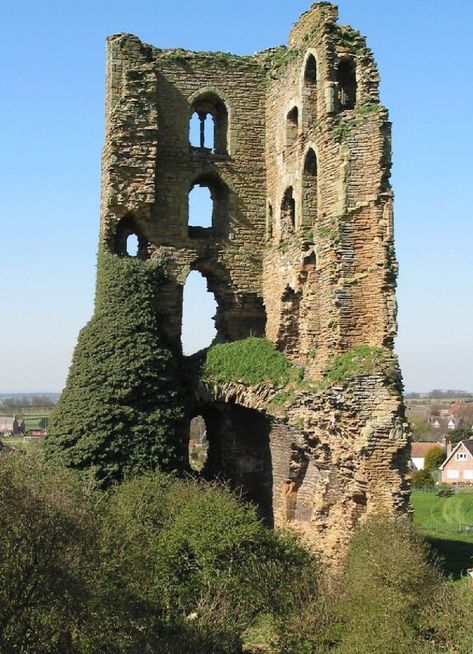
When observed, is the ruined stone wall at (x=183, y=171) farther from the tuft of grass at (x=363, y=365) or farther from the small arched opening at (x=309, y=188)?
the tuft of grass at (x=363, y=365)

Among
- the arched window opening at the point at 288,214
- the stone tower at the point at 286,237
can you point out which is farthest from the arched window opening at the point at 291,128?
the arched window opening at the point at 288,214

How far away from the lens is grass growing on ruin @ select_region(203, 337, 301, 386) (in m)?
21.0

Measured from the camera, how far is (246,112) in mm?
23906

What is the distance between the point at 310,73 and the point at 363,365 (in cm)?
717

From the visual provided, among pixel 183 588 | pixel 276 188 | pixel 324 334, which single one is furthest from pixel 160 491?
pixel 276 188

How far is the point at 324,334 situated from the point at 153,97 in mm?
7823

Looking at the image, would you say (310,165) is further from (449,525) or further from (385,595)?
(449,525)

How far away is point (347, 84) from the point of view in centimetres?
2067

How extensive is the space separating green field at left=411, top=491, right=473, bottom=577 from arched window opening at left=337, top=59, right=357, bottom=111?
28.8 ft

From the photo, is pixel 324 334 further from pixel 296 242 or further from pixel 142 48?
pixel 142 48

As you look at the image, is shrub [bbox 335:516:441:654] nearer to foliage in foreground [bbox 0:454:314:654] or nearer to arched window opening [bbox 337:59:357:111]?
foliage in foreground [bbox 0:454:314:654]

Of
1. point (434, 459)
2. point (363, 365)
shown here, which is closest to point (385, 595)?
point (363, 365)

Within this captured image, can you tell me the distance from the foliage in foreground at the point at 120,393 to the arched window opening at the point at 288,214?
11.0ft

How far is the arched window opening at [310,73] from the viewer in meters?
21.0
